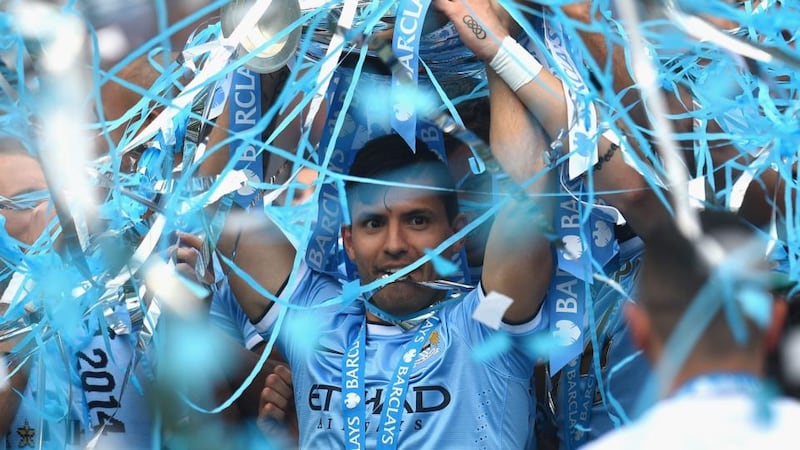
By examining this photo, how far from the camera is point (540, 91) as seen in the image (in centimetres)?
260

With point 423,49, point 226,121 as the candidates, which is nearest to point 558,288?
point 423,49

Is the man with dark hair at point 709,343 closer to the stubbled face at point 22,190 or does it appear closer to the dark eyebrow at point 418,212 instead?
the dark eyebrow at point 418,212

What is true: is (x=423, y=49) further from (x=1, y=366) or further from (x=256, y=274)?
(x=1, y=366)

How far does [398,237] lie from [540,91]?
0.53 metres

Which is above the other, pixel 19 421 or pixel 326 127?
pixel 326 127

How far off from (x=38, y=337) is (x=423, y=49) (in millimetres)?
1037

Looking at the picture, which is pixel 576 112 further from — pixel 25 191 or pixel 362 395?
pixel 25 191

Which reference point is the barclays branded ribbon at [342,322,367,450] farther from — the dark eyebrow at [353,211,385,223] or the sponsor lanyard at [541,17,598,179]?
the sponsor lanyard at [541,17,598,179]

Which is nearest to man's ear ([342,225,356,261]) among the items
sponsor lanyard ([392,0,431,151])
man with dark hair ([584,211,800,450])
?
sponsor lanyard ([392,0,431,151])

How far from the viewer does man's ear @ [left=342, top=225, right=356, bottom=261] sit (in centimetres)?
304

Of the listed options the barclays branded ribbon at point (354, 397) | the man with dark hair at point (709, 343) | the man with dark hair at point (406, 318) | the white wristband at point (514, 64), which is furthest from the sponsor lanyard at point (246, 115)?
the man with dark hair at point (709, 343)

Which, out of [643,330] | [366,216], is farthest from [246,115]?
[643,330]

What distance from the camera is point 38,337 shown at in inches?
101

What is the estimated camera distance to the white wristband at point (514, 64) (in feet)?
8.50
